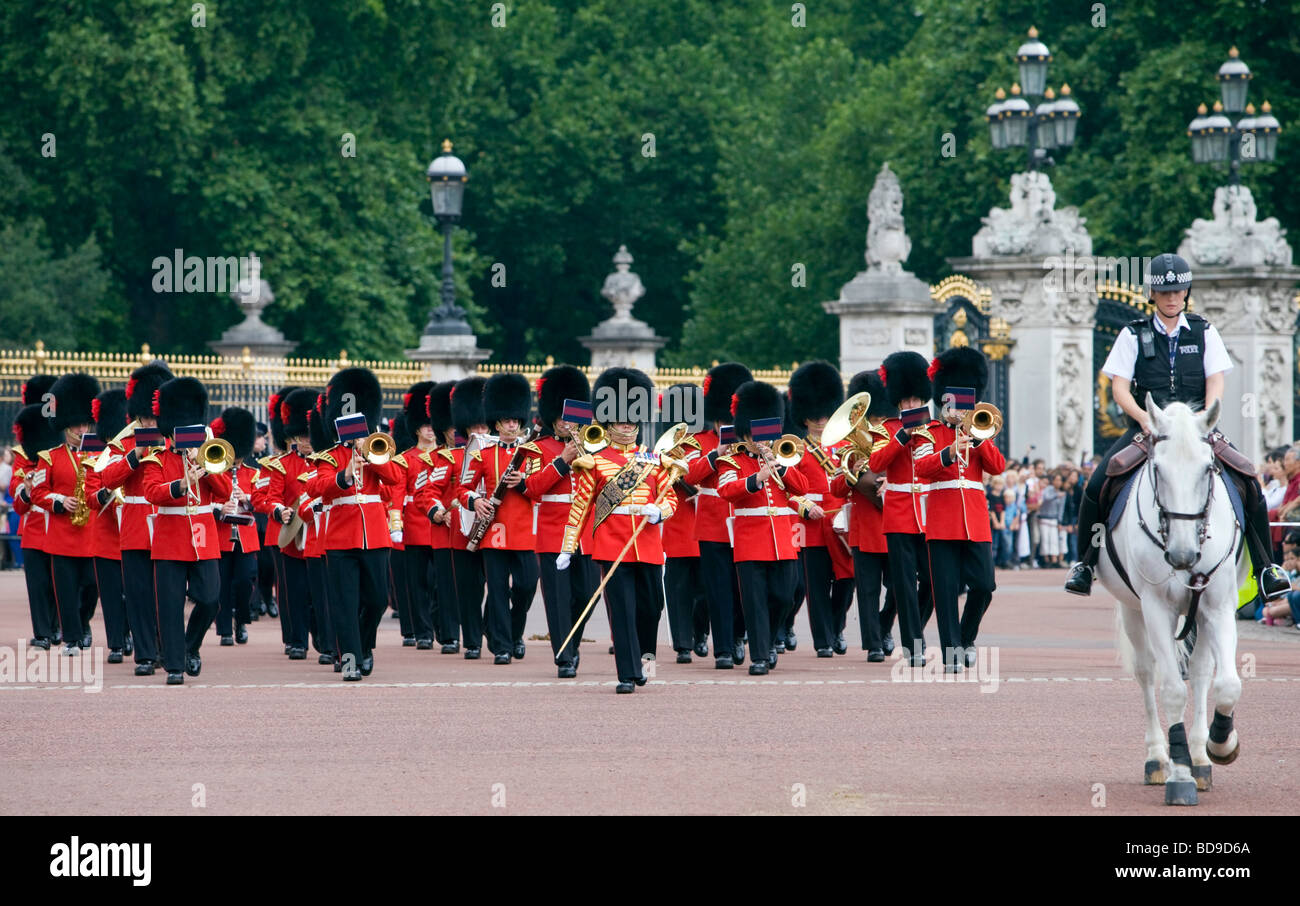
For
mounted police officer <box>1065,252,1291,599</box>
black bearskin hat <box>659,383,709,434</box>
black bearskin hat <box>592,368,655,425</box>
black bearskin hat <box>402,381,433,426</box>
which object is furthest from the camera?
black bearskin hat <box>659,383,709,434</box>

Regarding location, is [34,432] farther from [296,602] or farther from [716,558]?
[716,558]

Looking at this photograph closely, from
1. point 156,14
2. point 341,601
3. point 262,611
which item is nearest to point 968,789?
point 341,601

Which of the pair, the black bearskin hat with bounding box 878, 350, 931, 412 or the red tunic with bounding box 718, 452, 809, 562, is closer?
the red tunic with bounding box 718, 452, 809, 562

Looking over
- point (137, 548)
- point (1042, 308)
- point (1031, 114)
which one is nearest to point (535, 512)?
point (137, 548)

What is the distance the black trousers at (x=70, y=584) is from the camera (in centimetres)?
1393

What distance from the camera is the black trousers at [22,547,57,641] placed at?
46.8 feet

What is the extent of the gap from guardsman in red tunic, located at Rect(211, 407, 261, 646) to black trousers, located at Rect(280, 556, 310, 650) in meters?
0.43

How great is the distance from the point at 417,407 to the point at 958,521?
4463mm

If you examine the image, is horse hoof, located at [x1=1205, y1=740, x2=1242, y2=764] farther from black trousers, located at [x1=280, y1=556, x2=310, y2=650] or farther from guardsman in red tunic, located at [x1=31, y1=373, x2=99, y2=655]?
guardsman in red tunic, located at [x1=31, y1=373, x2=99, y2=655]

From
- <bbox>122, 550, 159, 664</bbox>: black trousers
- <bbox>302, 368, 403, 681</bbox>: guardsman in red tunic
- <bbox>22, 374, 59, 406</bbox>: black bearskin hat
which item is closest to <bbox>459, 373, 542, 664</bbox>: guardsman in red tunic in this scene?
<bbox>302, 368, 403, 681</bbox>: guardsman in red tunic

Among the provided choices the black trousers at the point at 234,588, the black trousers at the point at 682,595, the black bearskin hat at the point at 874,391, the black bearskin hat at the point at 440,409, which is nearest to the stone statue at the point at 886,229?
the black bearskin hat at the point at 874,391

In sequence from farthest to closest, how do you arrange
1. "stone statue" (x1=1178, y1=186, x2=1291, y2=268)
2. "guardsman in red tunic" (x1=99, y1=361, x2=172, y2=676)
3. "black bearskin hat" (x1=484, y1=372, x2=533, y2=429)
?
"stone statue" (x1=1178, y1=186, x2=1291, y2=268) → "black bearskin hat" (x1=484, y1=372, x2=533, y2=429) → "guardsman in red tunic" (x1=99, y1=361, x2=172, y2=676)

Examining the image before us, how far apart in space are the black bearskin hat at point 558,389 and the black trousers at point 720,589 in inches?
44.1
